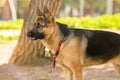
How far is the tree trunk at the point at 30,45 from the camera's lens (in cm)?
932

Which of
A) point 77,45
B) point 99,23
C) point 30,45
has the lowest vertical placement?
point 99,23

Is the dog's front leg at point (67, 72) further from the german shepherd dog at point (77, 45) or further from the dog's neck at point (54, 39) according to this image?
the dog's neck at point (54, 39)

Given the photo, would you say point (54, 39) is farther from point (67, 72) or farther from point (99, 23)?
point (99, 23)

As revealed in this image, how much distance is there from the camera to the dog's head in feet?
19.6

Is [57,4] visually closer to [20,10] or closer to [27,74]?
[27,74]

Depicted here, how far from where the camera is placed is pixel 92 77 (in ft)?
27.5

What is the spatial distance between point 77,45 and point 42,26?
73cm

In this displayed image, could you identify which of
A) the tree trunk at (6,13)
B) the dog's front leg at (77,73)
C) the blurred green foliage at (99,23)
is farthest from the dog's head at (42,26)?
the tree trunk at (6,13)

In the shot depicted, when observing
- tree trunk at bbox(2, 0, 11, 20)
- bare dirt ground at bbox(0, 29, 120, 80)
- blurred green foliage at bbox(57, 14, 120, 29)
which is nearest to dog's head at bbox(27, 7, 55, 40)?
bare dirt ground at bbox(0, 29, 120, 80)

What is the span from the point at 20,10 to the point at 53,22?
3365cm

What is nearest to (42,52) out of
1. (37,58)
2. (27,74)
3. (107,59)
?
(37,58)

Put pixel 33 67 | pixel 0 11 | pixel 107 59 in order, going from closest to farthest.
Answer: pixel 107 59
pixel 33 67
pixel 0 11

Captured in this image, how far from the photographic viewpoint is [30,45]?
9.51 meters

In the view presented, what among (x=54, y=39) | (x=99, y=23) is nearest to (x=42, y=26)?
(x=54, y=39)
